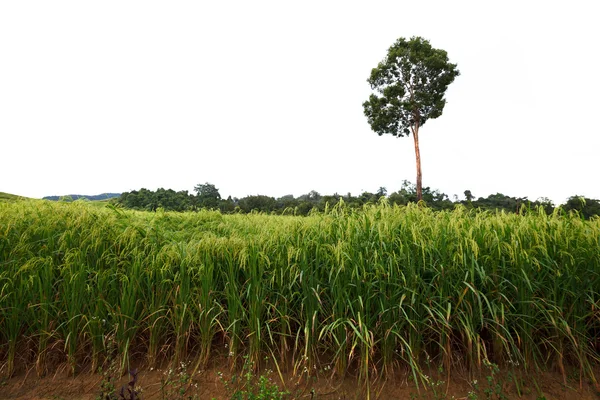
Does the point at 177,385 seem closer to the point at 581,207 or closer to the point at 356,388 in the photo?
the point at 356,388

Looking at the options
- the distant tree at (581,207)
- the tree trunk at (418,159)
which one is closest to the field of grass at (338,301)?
the distant tree at (581,207)

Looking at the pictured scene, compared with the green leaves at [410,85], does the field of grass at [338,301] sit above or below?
below

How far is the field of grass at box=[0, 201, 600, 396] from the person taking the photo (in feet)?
8.56

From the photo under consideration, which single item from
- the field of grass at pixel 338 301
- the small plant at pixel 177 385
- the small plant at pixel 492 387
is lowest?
the small plant at pixel 177 385

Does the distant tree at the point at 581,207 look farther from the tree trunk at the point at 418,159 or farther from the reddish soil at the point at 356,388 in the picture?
the tree trunk at the point at 418,159

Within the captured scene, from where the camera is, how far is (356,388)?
2480mm

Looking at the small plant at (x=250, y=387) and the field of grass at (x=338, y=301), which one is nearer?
the small plant at (x=250, y=387)

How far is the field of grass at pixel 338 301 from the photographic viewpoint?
8.56 feet

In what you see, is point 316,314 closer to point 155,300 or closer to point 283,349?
point 283,349

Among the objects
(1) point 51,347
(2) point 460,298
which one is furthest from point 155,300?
(2) point 460,298

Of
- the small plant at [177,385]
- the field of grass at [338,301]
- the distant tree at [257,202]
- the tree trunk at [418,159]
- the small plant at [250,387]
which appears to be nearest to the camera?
the small plant at [250,387]

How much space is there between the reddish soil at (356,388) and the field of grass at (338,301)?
4.1 inches

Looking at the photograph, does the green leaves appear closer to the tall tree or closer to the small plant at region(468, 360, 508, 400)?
the tall tree

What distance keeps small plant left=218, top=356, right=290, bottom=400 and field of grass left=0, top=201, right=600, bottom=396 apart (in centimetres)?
14
